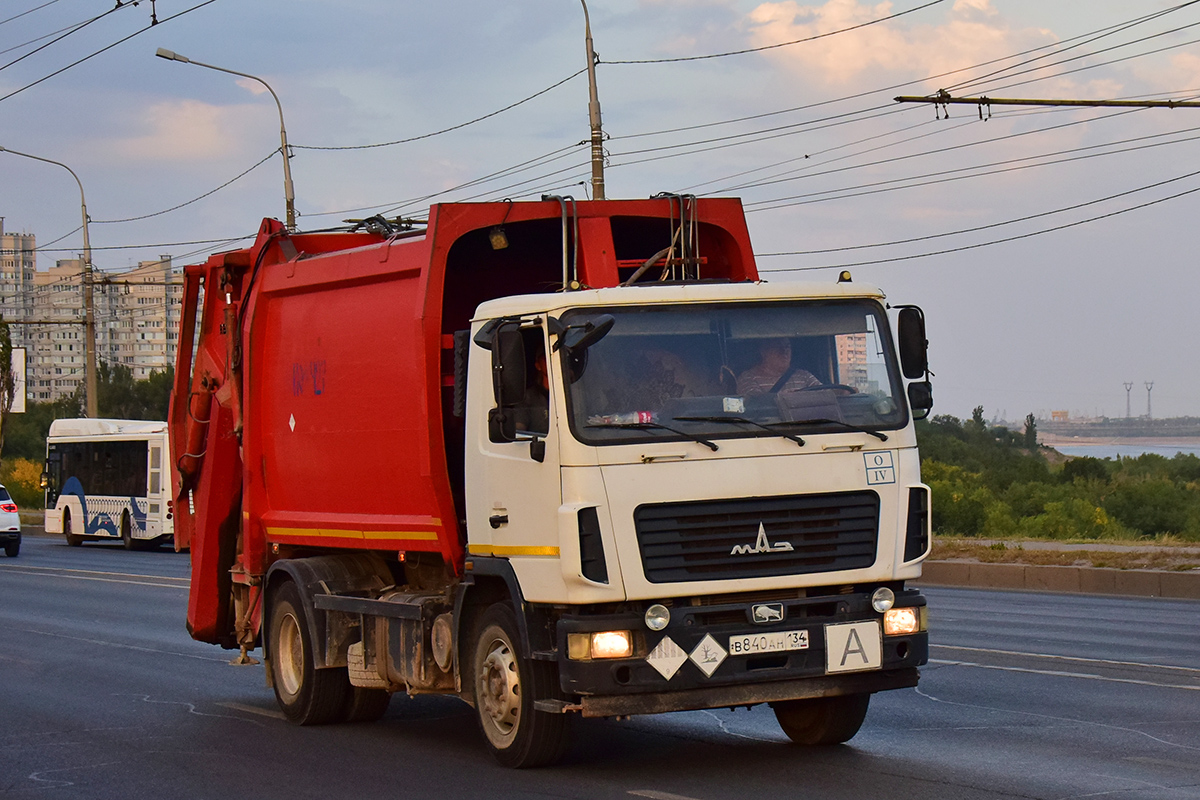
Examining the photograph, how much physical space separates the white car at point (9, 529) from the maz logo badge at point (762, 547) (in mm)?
31553

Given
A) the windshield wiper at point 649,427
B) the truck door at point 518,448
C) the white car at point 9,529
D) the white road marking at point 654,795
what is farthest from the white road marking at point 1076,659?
the white car at point 9,529

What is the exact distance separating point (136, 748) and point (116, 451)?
3135 cm

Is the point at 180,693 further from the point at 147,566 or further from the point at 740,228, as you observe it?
the point at 147,566

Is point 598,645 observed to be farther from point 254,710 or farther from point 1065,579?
point 1065,579

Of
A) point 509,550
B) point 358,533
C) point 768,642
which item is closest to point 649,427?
point 509,550

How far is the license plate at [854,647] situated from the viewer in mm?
7996

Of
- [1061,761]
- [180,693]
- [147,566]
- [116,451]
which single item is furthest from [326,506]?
[116,451]

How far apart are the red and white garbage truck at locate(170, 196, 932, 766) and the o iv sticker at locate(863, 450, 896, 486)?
0.04ft

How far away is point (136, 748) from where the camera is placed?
9.80 meters

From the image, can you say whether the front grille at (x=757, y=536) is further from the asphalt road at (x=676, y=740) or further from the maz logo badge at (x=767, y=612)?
the asphalt road at (x=676, y=740)

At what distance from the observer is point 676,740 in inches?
368

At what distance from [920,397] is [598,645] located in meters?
2.26

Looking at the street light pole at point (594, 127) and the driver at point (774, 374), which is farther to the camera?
the street light pole at point (594, 127)

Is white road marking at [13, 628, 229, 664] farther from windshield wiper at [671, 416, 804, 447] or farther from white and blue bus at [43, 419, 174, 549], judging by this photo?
white and blue bus at [43, 419, 174, 549]
